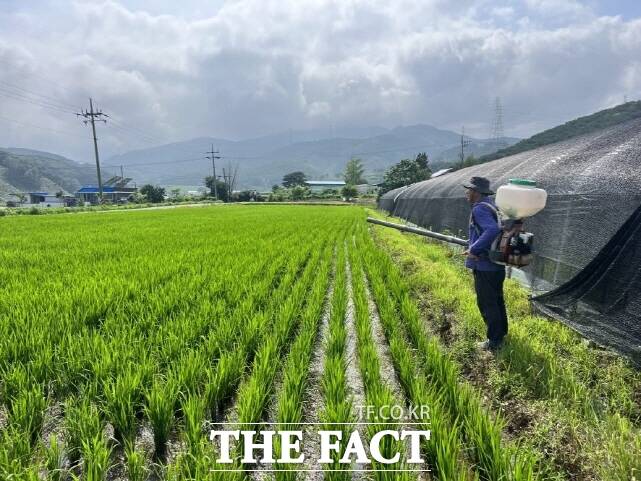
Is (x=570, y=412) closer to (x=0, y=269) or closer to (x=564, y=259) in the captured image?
(x=564, y=259)

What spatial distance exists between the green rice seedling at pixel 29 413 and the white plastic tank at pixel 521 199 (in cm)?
322

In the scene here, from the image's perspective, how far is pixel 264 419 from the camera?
2178 millimetres

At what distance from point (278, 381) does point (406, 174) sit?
54.3 metres

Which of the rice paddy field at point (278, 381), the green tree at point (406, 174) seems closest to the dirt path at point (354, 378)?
the rice paddy field at point (278, 381)

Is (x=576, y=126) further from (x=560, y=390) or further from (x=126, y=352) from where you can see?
(x=126, y=352)

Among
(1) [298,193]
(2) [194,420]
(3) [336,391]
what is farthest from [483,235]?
(1) [298,193]

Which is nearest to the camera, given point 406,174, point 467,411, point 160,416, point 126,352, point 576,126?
point 160,416

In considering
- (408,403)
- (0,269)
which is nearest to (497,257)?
(408,403)

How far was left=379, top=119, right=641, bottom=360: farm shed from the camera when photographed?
9.51ft

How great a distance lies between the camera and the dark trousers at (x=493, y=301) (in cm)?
297

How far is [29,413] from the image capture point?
1.95 metres

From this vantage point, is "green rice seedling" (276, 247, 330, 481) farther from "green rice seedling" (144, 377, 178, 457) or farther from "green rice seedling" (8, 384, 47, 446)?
"green rice seedling" (8, 384, 47, 446)

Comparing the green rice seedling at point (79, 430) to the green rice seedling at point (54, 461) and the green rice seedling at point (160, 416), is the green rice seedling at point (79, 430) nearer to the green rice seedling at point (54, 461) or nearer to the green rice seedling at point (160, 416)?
the green rice seedling at point (54, 461)

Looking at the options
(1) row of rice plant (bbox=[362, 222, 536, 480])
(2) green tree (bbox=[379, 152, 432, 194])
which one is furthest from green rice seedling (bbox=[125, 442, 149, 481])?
(2) green tree (bbox=[379, 152, 432, 194])
